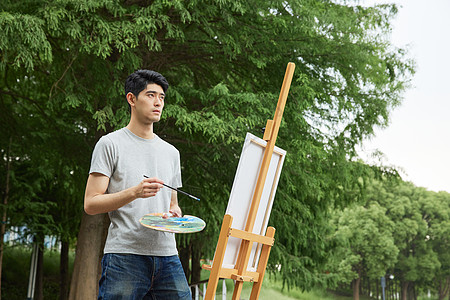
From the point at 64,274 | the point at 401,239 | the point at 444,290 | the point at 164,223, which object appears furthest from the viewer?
the point at 444,290

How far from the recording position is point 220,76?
912 cm

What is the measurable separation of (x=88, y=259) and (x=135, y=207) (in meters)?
6.28

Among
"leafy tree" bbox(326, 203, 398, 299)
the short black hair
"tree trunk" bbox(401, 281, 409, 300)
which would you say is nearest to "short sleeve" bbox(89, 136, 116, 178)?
the short black hair

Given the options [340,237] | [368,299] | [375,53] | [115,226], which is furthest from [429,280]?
[115,226]

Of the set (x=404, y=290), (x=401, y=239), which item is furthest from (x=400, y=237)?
(x=404, y=290)

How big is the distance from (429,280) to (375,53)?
2304cm

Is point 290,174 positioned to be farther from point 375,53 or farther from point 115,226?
point 115,226

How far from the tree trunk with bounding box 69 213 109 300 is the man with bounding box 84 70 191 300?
6.12 metres

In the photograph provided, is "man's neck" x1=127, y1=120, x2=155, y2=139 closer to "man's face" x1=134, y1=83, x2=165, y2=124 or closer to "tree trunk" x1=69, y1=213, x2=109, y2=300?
"man's face" x1=134, y1=83, x2=165, y2=124

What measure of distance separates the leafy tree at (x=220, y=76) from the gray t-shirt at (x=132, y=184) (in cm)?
416

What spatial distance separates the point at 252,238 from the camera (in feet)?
10.0

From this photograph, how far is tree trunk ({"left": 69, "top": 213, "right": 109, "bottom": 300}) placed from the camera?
785 cm

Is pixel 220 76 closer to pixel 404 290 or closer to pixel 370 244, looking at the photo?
pixel 370 244

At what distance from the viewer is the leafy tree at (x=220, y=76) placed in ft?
21.5
